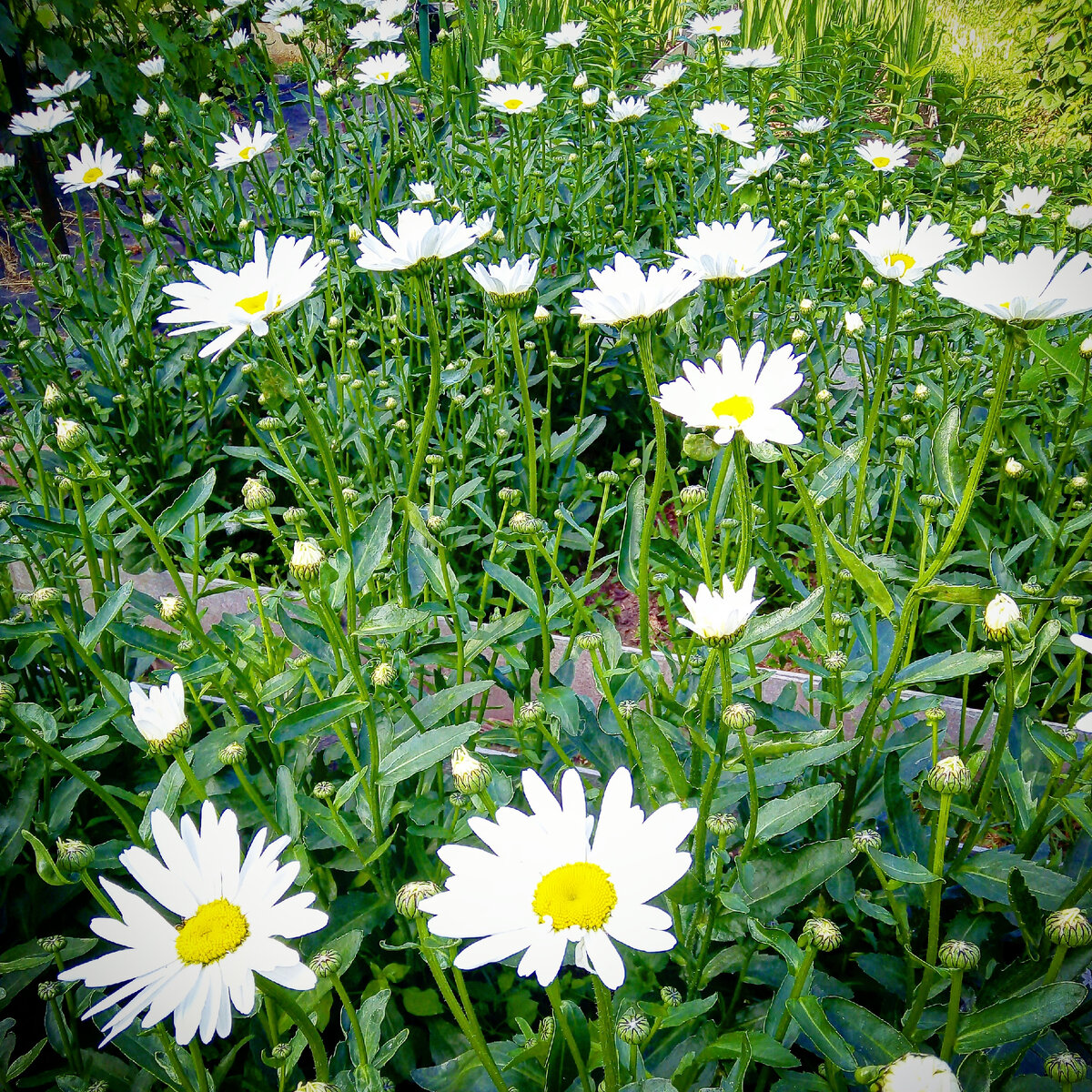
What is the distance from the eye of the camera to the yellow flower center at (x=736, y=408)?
2.93 ft

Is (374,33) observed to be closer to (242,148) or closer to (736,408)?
(242,148)

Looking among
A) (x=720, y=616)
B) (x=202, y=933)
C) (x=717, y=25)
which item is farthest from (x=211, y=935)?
(x=717, y=25)

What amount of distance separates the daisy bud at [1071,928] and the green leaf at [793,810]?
0.71 feet

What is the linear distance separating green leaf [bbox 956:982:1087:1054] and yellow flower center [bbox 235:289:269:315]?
1.03 metres

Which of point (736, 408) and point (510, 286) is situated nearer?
point (736, 408)

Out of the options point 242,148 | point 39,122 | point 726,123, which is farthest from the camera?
point 39,122

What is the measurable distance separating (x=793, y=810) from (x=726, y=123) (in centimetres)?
200

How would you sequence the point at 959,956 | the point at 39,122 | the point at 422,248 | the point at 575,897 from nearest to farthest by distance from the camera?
the point at 575,897 → the point at 959,956 → the point at 422,248 → the point at 39,122

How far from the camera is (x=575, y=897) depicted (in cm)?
65

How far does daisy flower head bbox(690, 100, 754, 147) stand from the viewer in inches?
87.6

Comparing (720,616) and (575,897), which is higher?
(720,616)

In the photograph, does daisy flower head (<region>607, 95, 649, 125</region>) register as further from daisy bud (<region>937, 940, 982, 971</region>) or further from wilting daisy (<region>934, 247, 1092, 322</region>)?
daisy bud (<region>937, 940, 982, 971</region>)

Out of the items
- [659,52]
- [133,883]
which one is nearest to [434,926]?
[133,883]

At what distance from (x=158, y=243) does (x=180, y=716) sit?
6.76ft
